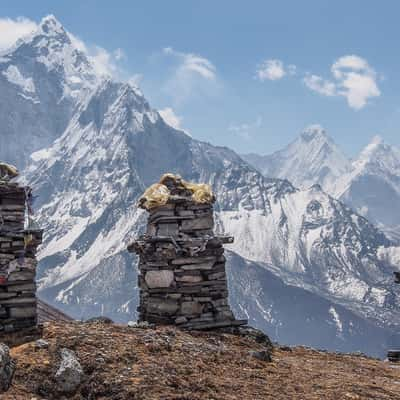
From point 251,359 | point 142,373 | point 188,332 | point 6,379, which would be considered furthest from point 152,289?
point 6,379

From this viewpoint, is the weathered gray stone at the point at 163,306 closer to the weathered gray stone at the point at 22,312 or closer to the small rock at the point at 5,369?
the weathered gray stone at the point at 22,312

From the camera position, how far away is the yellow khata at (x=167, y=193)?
65.9ft

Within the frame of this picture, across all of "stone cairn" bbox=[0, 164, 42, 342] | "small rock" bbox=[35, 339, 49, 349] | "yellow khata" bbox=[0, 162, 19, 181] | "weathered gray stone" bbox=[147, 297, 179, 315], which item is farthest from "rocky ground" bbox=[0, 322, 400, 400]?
"yellow khata" bbox=[0, 162, 19, 181]

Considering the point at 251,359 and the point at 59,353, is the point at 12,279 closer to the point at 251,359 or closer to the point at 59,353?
the point at 59,353

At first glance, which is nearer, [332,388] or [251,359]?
[332,388]

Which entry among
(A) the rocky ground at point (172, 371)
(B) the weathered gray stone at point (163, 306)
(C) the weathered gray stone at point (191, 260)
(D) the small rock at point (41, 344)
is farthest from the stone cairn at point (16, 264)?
(C) the weathered gray stone at point (191, 260)

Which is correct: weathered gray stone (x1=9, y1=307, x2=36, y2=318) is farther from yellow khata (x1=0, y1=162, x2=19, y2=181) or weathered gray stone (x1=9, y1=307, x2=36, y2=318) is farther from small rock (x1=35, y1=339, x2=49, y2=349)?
yellow khata (x1=0, y1=162, x2=19, y2=181)

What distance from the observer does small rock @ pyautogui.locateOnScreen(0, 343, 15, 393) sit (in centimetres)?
1301

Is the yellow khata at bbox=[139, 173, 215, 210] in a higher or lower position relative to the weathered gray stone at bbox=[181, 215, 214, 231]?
higher

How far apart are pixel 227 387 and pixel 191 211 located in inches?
292

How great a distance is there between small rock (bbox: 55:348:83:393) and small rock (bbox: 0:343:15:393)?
99 cm

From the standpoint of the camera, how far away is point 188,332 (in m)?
18.5

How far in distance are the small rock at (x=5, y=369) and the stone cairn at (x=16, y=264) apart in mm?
3135

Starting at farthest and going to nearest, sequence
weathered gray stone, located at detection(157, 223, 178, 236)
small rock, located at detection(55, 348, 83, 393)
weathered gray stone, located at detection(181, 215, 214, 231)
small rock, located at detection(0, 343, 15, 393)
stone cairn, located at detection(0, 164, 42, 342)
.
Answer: weathered gray stone, located at detection(181, 215, 214, 231), weathered gray stone, located at detection(157, 223, 178, 236), stone cairn, located at detection(0, 164, 42, 342), small rock, located at detection(55, 348, 83, 393), small rock, located at detection(0, 343, 15, 393)
